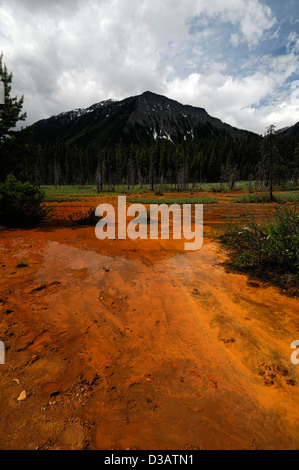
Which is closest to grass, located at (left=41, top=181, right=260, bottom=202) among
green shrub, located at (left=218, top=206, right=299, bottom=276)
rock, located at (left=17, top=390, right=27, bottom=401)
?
green shrub, located at (left=218, top=206, right=299, bottom=276)

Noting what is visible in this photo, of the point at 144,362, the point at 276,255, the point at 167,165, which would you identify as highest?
the point at 167,165

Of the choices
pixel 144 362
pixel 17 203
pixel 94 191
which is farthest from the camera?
pixel 94 191

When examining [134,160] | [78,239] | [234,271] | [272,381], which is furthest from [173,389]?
[134,160]

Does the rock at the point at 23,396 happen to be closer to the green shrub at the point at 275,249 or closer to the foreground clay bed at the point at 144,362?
the foreground clay bed at the point at 144,362

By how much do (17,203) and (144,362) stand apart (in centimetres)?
964

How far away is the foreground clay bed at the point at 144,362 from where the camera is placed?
5.85 feet

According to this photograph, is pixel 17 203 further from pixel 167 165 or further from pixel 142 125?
pixel 142 125

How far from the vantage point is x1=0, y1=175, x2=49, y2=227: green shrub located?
9.22 meters

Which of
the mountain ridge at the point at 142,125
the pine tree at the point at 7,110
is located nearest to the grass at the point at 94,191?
the pine tree at the point at 7,110

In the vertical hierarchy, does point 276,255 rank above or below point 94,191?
below

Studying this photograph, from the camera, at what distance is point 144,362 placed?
2.52 meters

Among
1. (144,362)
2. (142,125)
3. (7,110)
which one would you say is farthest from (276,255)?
(142,125)

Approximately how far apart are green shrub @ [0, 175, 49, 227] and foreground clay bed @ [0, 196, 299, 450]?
5.52m

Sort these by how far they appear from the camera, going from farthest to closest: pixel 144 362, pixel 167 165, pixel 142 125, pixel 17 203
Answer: pixel 142 125, pixel 167 165, pixel 17 203, pixel 144 362
